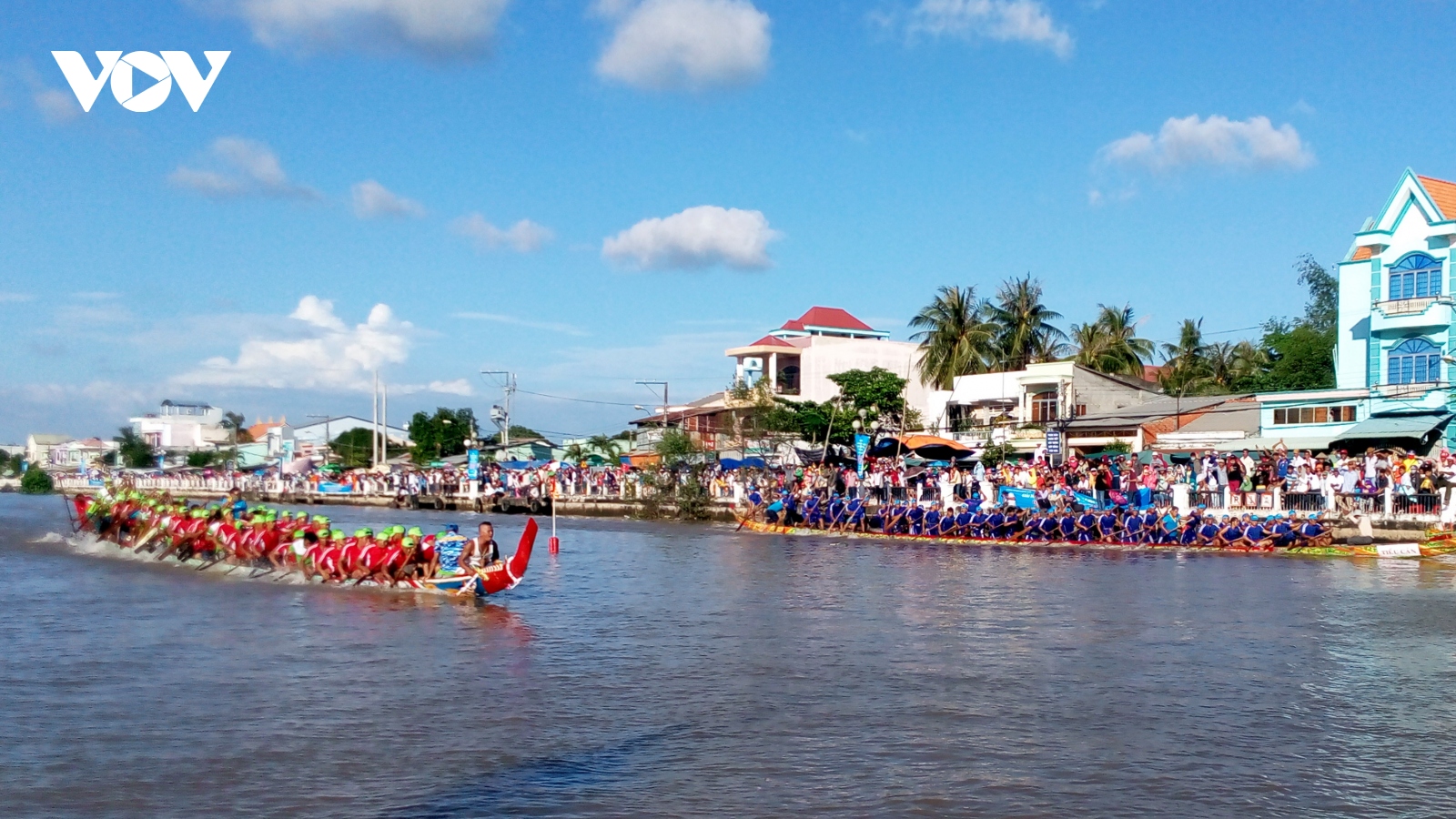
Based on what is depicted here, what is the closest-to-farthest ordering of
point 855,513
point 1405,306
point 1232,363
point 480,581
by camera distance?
point 480,581
point 855,513
point 1405,306
point 1232,363

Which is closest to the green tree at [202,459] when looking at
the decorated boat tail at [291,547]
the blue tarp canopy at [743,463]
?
the blue tarp canopy at [743,463]

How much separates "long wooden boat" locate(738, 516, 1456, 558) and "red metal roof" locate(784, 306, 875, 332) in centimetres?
3683

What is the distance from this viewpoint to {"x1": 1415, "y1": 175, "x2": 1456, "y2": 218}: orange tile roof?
37281mm

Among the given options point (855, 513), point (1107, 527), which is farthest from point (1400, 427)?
point (855, 513)

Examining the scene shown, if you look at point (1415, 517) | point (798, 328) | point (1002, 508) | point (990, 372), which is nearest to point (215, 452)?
point (798, 328)

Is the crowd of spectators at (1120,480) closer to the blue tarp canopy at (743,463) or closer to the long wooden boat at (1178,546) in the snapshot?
the blue tarp canopy at (743,463)

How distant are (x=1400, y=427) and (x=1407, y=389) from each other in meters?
2.22

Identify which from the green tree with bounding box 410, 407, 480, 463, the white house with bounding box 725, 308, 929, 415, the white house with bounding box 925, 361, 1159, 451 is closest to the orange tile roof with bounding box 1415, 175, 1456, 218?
the white house with bounding box 925, 361, 1159, 451

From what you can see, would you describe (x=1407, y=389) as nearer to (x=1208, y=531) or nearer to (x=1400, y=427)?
(x=1400, y=427)

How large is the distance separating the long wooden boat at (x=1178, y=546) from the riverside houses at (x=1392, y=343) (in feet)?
27.9

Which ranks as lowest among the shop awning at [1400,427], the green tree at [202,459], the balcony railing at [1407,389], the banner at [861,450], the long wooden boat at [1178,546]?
the long wooden boat at [1178,546]

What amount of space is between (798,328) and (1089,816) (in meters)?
65.8

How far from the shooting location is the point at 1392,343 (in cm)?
3806

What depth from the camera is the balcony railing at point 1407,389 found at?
119 ft
